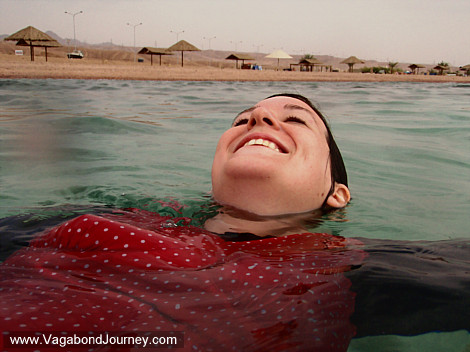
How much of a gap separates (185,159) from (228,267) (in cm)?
393

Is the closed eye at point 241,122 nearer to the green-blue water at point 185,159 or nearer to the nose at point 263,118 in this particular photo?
the nose at point 263,118

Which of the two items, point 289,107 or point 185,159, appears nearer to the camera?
point 289,107

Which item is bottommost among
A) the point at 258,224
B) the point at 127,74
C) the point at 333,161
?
the point at 258,224

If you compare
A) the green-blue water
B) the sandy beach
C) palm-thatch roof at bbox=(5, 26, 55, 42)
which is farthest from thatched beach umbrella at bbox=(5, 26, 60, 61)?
the green-blue water

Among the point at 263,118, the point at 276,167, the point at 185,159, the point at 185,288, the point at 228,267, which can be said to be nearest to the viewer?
the point at 185,288

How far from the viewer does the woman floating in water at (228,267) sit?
1445 millimetres

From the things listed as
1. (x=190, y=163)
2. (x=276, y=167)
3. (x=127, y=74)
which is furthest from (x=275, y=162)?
(x=127, y=74)

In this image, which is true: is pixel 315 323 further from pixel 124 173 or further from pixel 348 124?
pixel 348 124

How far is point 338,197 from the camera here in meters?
2.92

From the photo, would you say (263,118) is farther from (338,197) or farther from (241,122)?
(338,197)

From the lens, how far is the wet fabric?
1.43m

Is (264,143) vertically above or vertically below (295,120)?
below

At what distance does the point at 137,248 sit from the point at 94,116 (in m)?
6.99

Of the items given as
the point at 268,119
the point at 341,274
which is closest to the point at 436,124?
the point at 268,119
